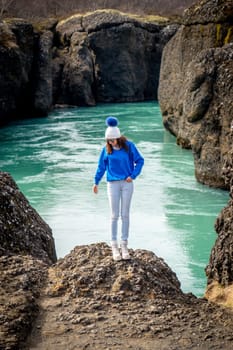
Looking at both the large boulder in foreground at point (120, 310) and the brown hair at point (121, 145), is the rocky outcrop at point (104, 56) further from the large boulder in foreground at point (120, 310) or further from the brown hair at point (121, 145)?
the large boulder in foreground at point (120, 310)

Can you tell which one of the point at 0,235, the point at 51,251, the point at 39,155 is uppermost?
the point at 0,235

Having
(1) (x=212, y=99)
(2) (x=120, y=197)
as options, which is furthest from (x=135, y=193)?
(2) (x=120, y=197)

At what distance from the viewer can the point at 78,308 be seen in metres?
6.97

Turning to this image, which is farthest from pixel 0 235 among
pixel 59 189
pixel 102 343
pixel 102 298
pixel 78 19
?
pixel 78 19

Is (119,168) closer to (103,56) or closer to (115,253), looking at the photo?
(115,253)

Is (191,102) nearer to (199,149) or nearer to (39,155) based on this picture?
(199,149)

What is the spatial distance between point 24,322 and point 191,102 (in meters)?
14.2

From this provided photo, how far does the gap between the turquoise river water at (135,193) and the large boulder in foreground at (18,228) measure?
313 cm

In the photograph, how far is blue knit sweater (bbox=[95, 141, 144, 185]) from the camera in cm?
793

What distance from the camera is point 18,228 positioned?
350 inches

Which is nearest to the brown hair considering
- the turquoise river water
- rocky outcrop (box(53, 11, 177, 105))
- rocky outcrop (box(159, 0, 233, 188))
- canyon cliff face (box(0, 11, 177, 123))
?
the turquoise river water

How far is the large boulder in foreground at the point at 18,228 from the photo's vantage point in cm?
868

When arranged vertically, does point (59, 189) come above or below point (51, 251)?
below

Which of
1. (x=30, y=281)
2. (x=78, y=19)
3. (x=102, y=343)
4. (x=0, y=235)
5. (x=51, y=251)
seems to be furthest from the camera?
(x=78, y=19)
